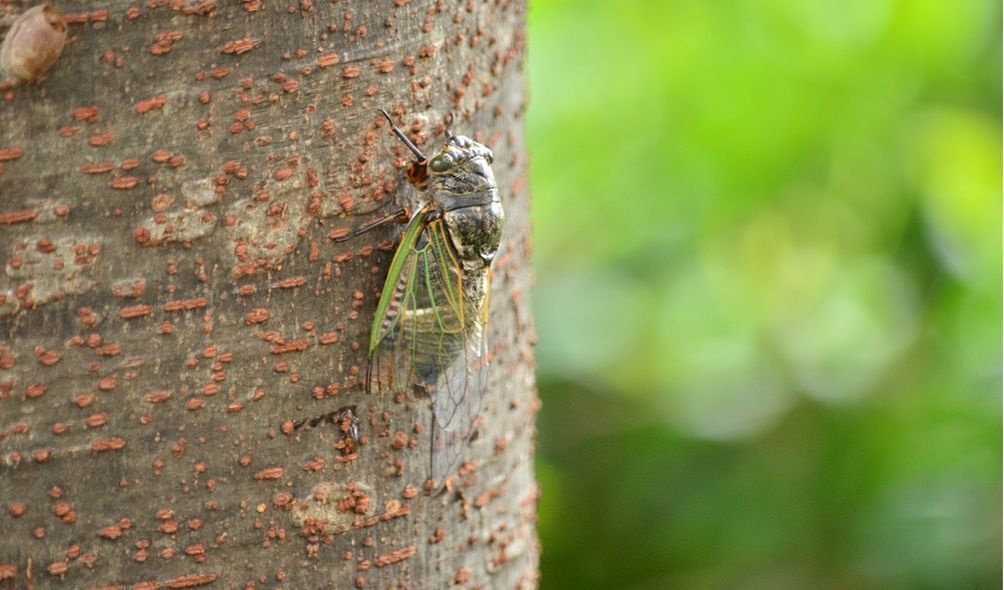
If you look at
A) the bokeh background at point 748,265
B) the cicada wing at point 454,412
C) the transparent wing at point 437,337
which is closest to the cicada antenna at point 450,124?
the transparent wing at point 437,337

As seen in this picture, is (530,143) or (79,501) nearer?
(79,501)

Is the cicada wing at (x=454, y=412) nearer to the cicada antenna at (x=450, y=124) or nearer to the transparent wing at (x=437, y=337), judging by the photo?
the transparent wing at (x=437, y=337)

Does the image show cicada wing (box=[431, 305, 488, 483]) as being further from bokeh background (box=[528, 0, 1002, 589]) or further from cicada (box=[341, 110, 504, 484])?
bokeh background (box=[528, 0, 1002, 589])

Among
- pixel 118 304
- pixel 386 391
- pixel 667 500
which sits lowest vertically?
pixel 667 500

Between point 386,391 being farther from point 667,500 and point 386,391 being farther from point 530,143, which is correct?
point 530,143

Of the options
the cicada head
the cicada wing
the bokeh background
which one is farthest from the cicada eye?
the bokeh background

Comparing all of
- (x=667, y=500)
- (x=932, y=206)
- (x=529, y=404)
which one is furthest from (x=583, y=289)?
(x=529, y=404)
